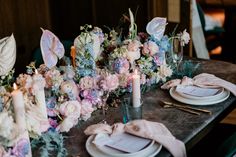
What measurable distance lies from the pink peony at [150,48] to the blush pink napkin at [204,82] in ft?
0.55

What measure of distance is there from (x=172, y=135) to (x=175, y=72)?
656 millimetres

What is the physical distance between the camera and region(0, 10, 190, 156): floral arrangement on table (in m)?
1.44

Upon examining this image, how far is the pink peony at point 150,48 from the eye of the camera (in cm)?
194

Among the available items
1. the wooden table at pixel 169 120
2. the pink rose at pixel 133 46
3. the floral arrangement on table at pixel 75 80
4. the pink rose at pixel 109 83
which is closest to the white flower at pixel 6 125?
the floral arrangement on table at pixel 75 80

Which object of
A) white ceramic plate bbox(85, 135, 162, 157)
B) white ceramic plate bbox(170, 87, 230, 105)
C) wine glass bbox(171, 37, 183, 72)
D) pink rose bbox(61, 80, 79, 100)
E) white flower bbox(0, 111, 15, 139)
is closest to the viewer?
white flower bbox(0, 111, 15, 139)

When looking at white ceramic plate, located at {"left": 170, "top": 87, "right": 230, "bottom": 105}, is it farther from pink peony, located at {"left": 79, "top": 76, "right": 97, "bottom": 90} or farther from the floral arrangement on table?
pink peony, located at {"left": 79, "top": 76, "right": 97, "bottom": 90}

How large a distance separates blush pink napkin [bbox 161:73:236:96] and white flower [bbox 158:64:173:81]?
37 mm

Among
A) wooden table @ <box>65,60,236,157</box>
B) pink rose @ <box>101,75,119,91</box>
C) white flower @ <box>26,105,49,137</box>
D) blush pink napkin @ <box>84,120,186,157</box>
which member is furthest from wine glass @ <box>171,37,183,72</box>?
white flower @ <box>26,105,49,137</box>

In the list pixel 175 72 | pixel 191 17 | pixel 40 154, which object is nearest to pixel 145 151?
pixel 40 154

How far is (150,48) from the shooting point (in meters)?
1.94

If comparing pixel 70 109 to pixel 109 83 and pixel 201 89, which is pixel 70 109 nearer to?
pixel 109 83

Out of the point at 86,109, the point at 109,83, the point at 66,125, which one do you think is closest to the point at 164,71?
the point at 109,83

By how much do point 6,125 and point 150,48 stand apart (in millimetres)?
853

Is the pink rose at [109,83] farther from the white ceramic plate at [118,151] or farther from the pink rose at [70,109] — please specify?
the white ceramic plate at [118,151]
